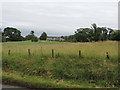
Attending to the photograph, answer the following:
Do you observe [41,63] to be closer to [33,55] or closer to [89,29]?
[33,55]

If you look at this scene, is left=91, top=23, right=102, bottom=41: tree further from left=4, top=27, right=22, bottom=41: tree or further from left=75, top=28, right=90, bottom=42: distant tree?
left=4, top=27, right=22, bottom=41: tree

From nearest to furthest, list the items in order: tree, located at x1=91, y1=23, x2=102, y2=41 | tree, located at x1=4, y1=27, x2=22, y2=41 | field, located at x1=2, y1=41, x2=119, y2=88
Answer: field, located at x1=2, y1=41, x2=119, y2=88 < tree, located at x1=91, y1=23, x2=102, y2=41 < tree, located at x1=4, y1=27, x2=22, y2=41

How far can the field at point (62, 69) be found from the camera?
7.77m

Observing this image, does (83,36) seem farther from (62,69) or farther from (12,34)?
(62,69)

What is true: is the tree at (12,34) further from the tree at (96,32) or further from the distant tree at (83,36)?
the tree at (96,32)

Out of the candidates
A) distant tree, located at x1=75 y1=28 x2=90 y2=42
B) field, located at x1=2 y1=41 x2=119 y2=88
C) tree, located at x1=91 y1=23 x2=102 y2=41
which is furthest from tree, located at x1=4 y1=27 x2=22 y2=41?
field, located at x1=2 y1=41 x2=119 y2=88

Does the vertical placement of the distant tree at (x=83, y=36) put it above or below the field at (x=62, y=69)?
above

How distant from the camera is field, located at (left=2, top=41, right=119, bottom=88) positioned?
25.5 ft

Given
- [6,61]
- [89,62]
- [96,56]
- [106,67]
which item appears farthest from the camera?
[6,61]

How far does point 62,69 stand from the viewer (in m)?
9.28

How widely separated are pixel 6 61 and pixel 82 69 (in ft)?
17.2

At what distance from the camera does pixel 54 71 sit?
9242 mm

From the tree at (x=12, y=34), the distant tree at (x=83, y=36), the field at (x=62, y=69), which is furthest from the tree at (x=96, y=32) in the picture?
the field at (x=62, y=69)

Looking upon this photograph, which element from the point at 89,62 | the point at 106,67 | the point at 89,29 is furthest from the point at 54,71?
the point at 89,29
